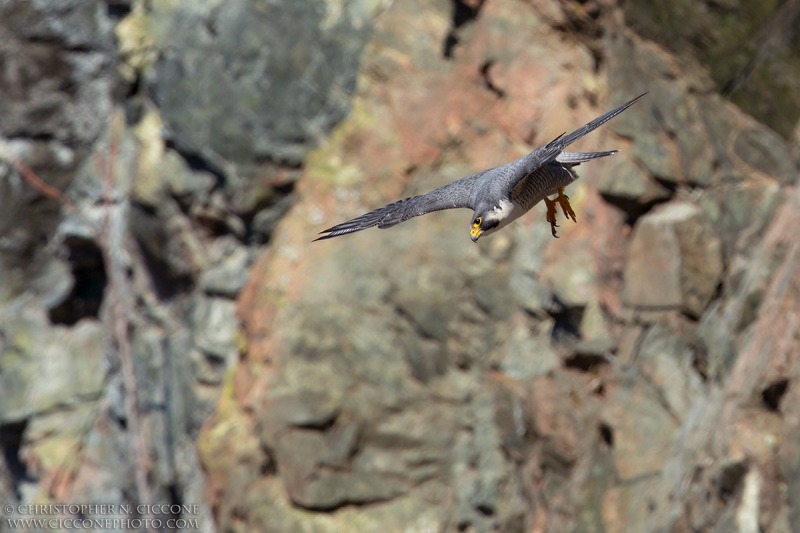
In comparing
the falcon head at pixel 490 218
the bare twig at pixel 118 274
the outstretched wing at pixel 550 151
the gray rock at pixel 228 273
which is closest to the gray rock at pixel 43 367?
the bare twig at pixel 118 274

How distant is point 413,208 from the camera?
7738 mm

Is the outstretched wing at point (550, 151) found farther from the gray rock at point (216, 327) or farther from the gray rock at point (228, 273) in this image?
the gray rock at point (216, 327)

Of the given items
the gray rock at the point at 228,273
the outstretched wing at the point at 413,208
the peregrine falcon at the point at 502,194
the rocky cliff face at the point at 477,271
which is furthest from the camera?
the gray rock at the point at 228,273

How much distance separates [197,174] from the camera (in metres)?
14.3

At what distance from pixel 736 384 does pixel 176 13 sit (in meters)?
8.49

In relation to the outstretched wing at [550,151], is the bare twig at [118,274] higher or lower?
lower

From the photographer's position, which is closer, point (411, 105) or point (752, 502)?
point (752, 502)

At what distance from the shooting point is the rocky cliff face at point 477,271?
38.4 feet

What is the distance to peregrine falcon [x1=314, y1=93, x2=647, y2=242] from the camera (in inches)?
273

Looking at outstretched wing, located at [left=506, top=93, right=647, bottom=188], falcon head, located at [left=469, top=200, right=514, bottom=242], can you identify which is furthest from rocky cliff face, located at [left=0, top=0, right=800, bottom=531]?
outstretched wing, located at [left=506, top=93, right=647, bottom=188]

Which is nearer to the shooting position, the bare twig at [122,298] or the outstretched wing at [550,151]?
the outstretched wing at [550,151]

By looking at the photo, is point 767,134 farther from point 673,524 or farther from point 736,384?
point 673,524

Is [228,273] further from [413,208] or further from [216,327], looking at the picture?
[413,208]

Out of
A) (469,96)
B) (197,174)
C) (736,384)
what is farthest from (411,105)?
(736,384)
